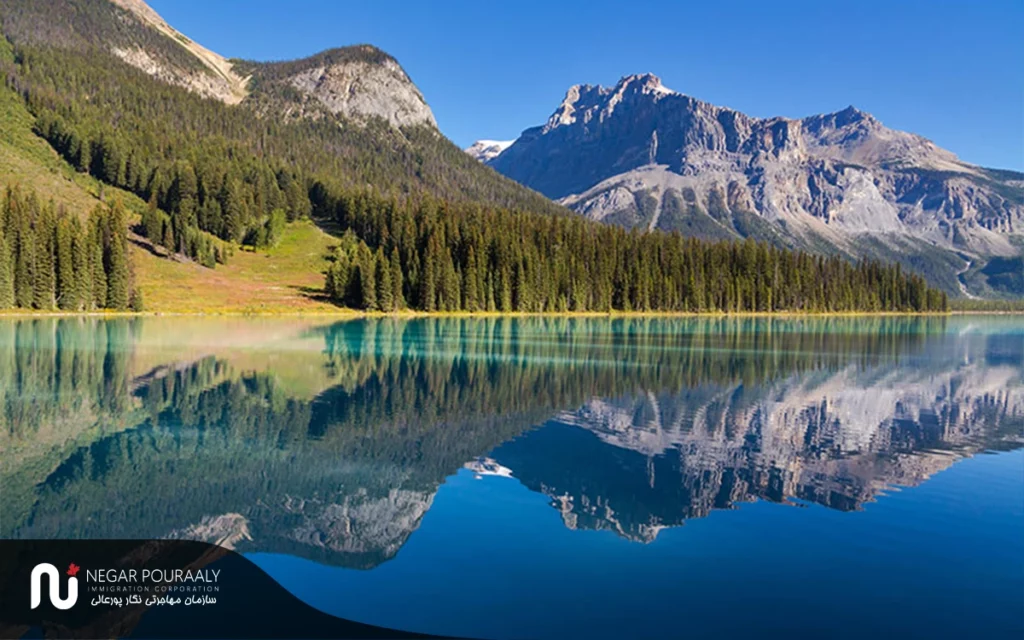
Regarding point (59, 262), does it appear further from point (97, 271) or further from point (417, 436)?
point (417, 436)

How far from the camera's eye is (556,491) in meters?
19.0

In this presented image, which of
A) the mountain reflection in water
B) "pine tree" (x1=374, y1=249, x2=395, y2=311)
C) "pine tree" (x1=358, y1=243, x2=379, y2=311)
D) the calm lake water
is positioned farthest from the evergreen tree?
the calm lake water

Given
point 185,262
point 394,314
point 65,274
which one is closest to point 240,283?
point 185,262

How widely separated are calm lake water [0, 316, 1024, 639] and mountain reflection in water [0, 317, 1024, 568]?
0.42ft

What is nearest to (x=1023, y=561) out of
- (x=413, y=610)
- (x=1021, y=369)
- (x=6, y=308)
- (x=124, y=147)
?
(x=413, y=610)

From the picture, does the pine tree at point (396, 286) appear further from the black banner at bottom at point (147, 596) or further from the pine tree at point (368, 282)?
the black banner at bottom at point (147, 596)

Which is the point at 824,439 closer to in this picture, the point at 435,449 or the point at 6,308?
the point at 435,449

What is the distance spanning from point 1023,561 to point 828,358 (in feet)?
151

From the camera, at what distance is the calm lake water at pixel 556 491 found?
12281mm

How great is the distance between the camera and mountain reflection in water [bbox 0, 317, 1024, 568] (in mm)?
16625

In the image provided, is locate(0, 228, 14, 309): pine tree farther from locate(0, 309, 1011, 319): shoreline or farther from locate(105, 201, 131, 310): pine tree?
locate(105, 201, 131, 310): pine tree

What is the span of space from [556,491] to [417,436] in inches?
307

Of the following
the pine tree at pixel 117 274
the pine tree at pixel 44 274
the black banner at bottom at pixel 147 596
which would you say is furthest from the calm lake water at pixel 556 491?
the pine tree at pixel 117 274

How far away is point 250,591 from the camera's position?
12.6 m
